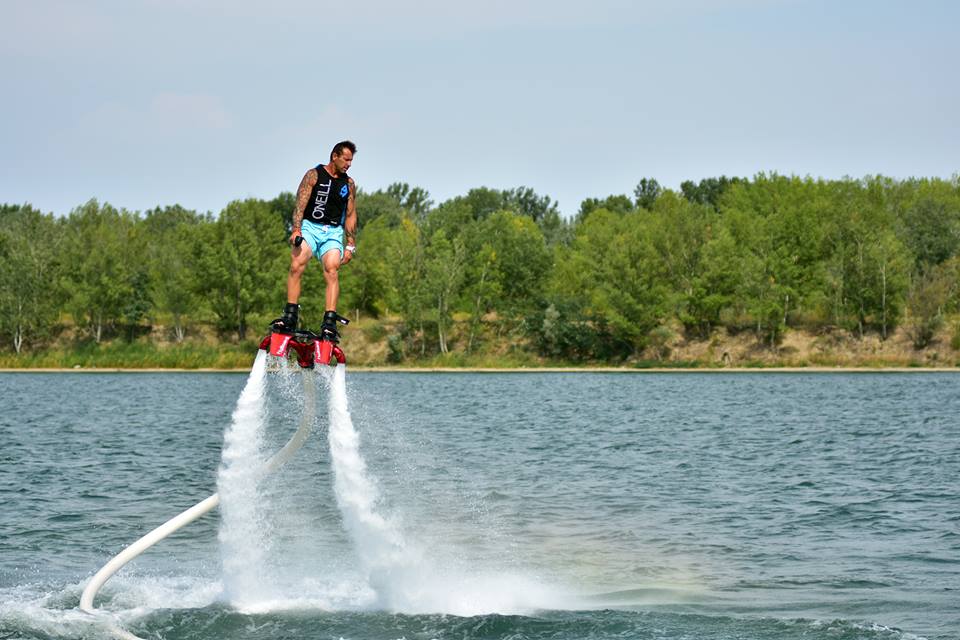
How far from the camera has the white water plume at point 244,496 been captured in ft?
52.5

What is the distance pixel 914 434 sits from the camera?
46.7 metres

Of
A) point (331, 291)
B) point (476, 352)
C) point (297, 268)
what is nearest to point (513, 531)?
point (331, 291)

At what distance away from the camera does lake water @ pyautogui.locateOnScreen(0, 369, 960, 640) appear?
1747 cm

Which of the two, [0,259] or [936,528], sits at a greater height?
[0,259]

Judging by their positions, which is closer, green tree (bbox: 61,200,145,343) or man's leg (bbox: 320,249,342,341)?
man's leg (bbox: 320,249,342,341)

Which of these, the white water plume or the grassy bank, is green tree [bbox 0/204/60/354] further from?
the white water plume

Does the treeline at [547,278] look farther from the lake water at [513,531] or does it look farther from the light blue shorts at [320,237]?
the light blue shorts at [320,237]

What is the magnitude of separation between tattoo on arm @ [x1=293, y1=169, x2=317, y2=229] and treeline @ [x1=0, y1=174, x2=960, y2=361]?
285 ft

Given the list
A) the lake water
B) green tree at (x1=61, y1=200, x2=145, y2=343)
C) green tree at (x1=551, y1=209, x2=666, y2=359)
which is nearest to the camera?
the lake water

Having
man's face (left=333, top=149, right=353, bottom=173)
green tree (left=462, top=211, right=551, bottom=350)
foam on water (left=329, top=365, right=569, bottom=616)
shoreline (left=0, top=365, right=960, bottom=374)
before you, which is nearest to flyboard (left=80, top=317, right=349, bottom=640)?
foam on water (left=329, top=365, right=569, bottom=616)

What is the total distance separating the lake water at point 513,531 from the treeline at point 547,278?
5348cm

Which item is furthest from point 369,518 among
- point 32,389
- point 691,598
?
point 32,389

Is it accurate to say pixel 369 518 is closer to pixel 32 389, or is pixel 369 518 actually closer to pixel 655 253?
pixel 32 389

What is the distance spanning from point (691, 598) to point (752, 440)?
28002mm
